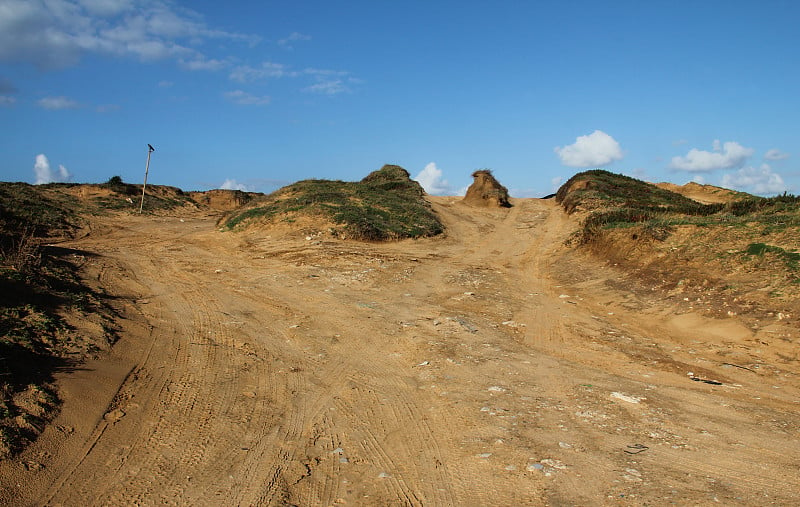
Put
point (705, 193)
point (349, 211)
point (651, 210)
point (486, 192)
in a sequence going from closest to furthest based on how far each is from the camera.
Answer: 1. point (651, 210)
2. point (349, 211)
3. point (486, 192)
4. point (705, 193)

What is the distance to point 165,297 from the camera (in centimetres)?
928

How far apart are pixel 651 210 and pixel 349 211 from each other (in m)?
12.2

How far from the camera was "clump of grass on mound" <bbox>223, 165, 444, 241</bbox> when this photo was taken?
62.1 ft

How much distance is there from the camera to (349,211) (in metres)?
20.1

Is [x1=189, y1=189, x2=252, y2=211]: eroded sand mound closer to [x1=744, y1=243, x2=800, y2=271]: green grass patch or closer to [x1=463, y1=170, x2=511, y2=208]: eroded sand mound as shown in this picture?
[x1=463, y1=170, x2=511, y2=208]: eroded sand mound

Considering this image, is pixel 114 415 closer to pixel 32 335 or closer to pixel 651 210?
pixel 32 335

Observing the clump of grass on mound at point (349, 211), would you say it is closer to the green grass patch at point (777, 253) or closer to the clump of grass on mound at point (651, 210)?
the clump of grass on mound at point (651, 210)

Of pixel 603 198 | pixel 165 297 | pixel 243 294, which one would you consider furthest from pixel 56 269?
pixel 603 198

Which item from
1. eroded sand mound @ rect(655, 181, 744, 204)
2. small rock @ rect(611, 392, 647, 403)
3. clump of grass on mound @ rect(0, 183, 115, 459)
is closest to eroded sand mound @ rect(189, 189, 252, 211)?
clump of grass on mound @ rect(0, 183, 115, 459)

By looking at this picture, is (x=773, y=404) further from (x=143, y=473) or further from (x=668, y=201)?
(x=668, y=201)

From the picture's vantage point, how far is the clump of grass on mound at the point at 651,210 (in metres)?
13.5

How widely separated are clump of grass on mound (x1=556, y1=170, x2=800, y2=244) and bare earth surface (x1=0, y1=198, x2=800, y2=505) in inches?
169

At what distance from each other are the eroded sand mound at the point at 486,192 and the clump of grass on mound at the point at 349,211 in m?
7.62

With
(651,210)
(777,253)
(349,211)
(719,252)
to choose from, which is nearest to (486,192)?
(651,210)
